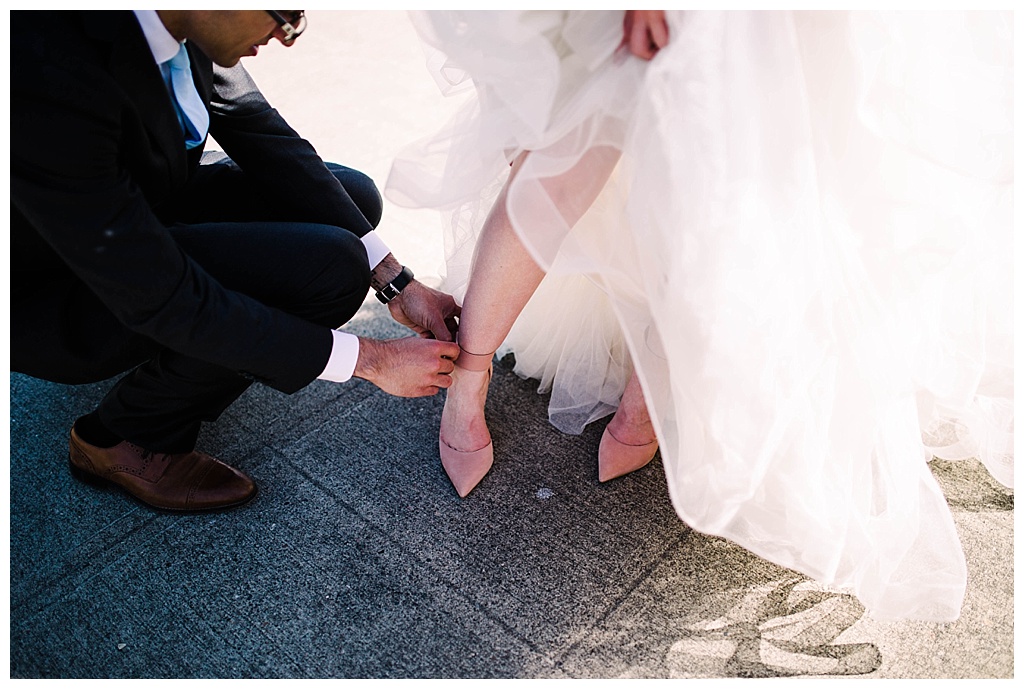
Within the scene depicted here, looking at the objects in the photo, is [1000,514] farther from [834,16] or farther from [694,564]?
[834,16]

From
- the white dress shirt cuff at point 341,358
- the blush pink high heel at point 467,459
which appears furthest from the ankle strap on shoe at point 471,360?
the white dress shirt cuff at point 341,358

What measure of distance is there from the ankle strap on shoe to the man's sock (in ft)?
1.87

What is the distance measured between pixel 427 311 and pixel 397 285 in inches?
3.0

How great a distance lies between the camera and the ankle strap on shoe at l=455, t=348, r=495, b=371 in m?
1.40

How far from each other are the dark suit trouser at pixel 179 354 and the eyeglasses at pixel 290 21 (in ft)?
1.09

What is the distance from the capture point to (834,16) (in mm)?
1033

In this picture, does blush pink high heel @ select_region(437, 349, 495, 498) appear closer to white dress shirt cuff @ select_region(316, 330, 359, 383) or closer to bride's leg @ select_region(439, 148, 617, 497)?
bride's leg @ select_region(439, 148, 617, 497)

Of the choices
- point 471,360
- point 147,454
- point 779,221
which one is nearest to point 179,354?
point 147,454

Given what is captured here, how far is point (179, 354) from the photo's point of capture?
1.29m

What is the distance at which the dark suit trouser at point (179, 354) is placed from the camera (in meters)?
1.25

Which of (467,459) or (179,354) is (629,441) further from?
(179,354)
